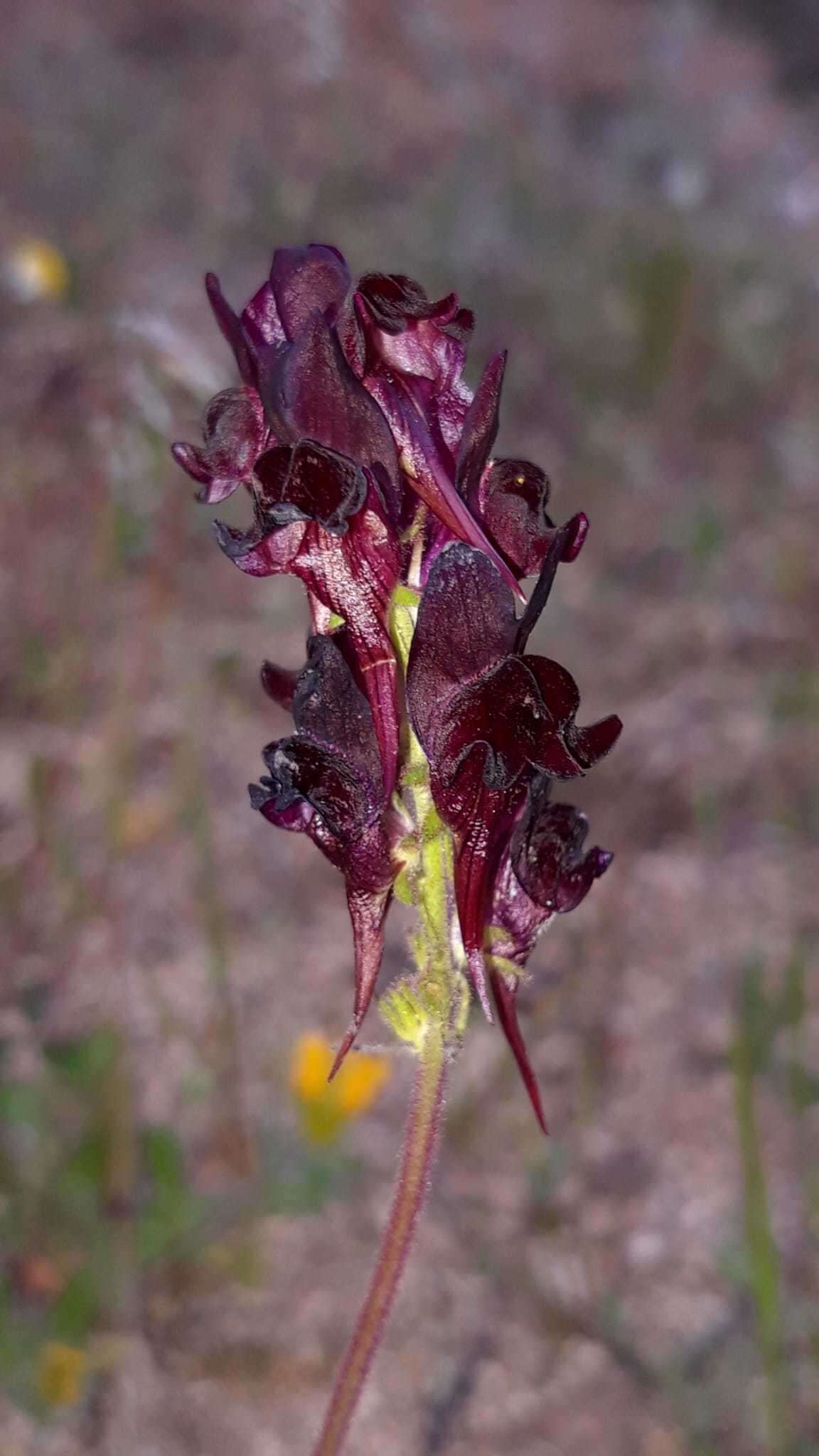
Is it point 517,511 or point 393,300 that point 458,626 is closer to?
point 517,511

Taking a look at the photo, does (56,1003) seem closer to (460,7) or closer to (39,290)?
(39,290)

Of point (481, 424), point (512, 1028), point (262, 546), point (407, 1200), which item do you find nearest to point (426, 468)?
point (481, 424)

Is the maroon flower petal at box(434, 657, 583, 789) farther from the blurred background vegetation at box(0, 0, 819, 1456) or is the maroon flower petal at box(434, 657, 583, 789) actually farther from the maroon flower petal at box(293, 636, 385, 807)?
the blurred background vegetation at box(0, 0, 819, 1456)

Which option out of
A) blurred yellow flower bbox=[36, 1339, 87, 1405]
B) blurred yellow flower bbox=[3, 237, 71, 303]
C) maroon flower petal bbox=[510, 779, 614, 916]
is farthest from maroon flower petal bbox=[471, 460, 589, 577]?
blurred yellow flower bbox=[3, 237, 71, 303]

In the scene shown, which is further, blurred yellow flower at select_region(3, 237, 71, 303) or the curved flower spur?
blurred yellow flower at select_region(3, 237, 71, 303)

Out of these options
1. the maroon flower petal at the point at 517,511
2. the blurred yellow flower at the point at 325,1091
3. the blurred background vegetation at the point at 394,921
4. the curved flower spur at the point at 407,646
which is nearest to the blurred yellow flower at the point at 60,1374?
the blurred background vegetation at the point at 394,921

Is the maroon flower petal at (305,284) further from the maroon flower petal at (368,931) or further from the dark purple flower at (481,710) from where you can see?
the maroon flower petal at (368,931)
